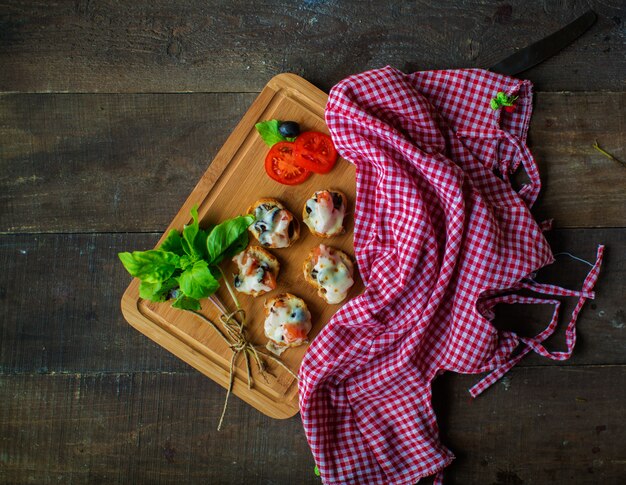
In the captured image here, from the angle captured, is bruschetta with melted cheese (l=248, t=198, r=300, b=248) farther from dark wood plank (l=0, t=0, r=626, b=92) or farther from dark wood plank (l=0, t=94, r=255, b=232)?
dark wood plank (l=0, t=0, r=626, b=92)

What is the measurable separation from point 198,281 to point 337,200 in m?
0.65

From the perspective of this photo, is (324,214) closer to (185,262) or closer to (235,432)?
(185,262)

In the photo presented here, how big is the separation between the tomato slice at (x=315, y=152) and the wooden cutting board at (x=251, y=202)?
0.17ft

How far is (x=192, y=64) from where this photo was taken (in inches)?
90.2

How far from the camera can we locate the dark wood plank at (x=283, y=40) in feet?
7.50

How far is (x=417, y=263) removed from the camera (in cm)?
204

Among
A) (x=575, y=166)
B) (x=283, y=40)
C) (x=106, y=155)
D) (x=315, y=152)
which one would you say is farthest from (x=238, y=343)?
(x=575, y=166)

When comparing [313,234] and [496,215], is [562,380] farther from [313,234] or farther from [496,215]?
[313,234]

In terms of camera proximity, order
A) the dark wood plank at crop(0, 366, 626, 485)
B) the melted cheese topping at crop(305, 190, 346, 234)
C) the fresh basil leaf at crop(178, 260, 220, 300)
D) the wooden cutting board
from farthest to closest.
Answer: the dark wood plank at crop(0, 366, 626, 485) → the wooden cutting board → the melted cheese topping at crop(305, 190, 346, 234) → the fresh basil leaf at crop(178, 260, 220, 300)

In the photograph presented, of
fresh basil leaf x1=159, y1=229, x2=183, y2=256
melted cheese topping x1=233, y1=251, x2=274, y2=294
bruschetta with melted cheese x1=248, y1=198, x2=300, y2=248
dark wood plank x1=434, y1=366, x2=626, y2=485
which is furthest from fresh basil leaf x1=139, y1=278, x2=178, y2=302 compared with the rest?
dark wood plank x1=434, y1=366, x2=626, y2=485

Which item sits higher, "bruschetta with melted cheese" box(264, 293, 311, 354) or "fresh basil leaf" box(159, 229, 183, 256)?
"fresh basil leaf" box(159, 229, 183, 256)

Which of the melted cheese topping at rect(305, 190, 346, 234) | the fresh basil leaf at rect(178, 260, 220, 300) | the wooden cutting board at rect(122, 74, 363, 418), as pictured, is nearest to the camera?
the fresh basil leaf at rect(178, 260, 220, 300)

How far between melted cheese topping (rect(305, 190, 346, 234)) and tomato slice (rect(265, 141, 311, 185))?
0.13 meters

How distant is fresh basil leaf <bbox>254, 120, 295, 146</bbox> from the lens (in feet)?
6.93
